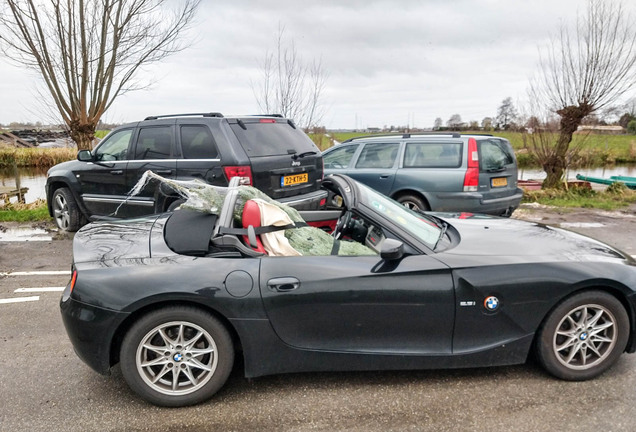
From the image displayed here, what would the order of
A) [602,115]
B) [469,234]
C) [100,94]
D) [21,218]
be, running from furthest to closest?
1. [602,115]
2. [100,94]
3. [21,218]
4. [469,234]

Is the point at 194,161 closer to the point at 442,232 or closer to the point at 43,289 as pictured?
the point at 43,289

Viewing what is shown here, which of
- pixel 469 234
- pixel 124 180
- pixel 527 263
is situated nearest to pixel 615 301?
pixel 527 263

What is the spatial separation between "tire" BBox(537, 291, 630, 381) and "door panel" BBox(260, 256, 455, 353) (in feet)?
2.19

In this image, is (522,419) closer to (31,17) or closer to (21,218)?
(21,218)

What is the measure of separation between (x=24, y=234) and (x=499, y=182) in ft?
25.9

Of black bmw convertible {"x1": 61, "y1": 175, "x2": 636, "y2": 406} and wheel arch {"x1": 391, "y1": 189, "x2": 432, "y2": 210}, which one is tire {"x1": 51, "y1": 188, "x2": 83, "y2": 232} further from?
wheel arch {"x1": 391, "y1": 189, "x2": 432, "y2": 210}

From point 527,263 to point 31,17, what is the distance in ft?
33.8

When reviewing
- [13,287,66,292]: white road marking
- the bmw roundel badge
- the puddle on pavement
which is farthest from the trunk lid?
the puddle on pavement

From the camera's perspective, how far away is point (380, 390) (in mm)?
2867

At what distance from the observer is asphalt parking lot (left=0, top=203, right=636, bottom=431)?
2.54 meters

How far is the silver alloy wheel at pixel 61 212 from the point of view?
7.51 meters

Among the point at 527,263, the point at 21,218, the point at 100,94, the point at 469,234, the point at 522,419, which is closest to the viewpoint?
the point at 522,419

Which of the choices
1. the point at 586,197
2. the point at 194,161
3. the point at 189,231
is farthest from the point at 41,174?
the point at 189,231

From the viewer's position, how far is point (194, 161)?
19.7 ft
